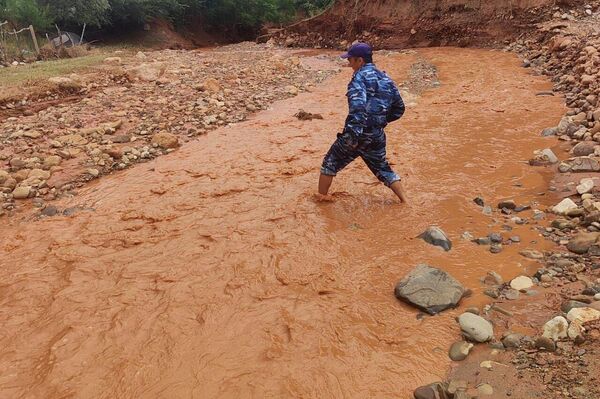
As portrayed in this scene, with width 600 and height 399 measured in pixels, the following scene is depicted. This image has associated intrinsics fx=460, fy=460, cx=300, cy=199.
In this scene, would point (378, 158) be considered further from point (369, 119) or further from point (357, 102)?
point (357, 102)

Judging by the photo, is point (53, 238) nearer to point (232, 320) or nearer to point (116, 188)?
point (116, 188)

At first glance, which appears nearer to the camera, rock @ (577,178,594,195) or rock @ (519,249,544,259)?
rock @ (519,249,544,259)

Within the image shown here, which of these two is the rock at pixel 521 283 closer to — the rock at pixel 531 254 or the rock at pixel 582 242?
the rock at pixel 531 254

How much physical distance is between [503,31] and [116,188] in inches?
603

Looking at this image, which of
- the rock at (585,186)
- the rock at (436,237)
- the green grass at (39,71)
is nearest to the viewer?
the rock at (436,237)

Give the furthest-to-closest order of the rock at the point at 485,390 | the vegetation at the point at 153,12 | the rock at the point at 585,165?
the vegetation at the point at 153,12 < the rock at the point at 585,165 < the rock at the point at 485,390

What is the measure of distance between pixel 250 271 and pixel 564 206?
9.92ft

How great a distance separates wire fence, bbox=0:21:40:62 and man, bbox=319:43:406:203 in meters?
13.1

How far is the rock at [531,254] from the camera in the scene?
371 centimetres

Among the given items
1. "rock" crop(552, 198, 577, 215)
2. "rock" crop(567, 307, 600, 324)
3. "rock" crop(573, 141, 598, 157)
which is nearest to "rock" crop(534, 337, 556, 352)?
"rock" crop(567, 307, 600, 324)

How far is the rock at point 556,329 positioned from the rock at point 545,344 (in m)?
0.05

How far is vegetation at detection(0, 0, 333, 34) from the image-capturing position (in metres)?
17.2

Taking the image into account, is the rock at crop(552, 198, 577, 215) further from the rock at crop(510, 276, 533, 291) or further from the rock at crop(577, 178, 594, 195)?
the rock at crop(510, 276, 533, 291)

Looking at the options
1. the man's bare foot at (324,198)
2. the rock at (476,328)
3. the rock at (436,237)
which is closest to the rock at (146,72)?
the man's bare foot at (324,198)
